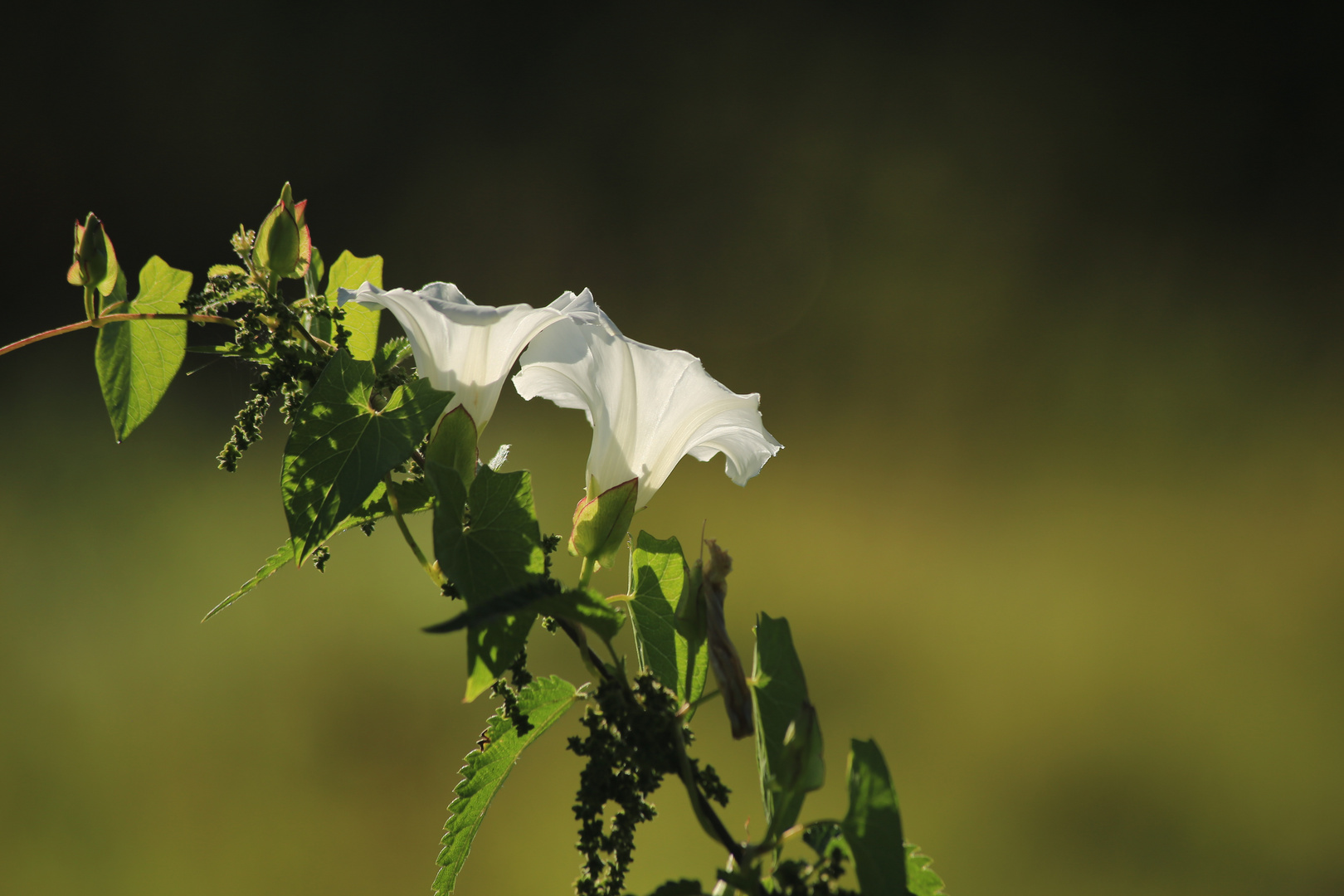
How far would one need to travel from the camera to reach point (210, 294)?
20.9 inches

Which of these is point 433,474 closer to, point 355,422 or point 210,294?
point 355,422

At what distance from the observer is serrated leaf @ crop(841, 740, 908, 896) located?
1.36 ft

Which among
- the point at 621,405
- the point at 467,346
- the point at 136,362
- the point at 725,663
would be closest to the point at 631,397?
the point at 621,405

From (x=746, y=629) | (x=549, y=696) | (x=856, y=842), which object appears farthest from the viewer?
(x=746, y=629)

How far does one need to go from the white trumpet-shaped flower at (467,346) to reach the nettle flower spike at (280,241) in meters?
0.05

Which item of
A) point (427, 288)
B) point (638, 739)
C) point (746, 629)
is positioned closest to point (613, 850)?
point (638, 739)

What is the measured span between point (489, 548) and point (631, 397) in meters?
0.19

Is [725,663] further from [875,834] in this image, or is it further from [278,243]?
[278,243]

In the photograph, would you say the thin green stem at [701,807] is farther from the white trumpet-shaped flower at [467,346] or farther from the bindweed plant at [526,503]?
the white trumpet-shaped flower at [467,346]

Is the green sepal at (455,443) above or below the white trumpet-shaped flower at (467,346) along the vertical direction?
below

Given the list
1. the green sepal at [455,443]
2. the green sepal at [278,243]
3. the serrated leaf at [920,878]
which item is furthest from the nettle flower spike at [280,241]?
the serrated leaf at [920,878]

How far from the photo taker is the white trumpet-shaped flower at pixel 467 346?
535mm

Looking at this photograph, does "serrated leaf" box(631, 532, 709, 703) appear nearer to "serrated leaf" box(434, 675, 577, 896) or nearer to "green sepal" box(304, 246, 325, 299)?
"serrated leaf" box(434, 675, 577, 896)

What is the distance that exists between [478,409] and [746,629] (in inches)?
92.7
